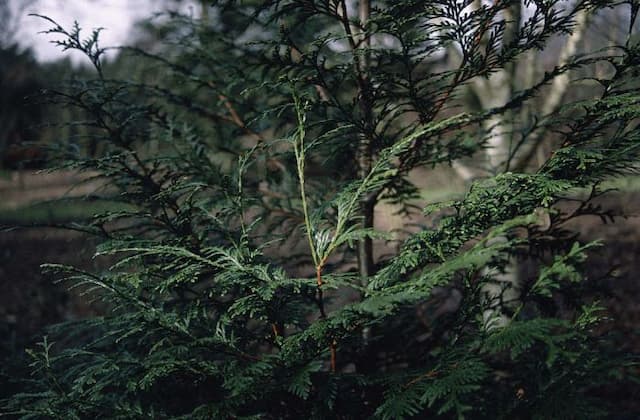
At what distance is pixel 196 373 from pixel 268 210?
1.27 m

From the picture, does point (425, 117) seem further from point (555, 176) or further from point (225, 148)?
point (225, 148)

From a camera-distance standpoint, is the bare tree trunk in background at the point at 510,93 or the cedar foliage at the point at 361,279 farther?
the bare tree trunk in background at the point at 510,93

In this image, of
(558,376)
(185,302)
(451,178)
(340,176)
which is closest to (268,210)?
(340,176)

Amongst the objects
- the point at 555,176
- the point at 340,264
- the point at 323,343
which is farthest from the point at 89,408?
the point at 555,176

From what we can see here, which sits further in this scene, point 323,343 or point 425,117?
point 425,117

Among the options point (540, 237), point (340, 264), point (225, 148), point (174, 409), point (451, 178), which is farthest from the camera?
point (451, 178)

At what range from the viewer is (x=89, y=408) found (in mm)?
1719

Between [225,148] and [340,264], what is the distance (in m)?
1.10

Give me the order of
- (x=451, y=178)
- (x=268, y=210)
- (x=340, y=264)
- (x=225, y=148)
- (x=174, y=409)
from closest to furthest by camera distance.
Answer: (x=174, y=409) < (x=340, y=264) < (x=268, y=210) < (x=225, y=148) < (x=451, y=178)

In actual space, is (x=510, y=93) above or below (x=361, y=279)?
above

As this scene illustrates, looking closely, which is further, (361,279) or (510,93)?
(510,93)

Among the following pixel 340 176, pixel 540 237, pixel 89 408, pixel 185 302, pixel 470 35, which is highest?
pixel 470 35

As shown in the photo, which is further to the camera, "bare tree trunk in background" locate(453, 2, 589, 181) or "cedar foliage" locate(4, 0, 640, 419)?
"bare tree trunk in background" locate(453, 2, 589, 181)

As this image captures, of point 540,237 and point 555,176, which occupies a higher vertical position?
point 555,176
